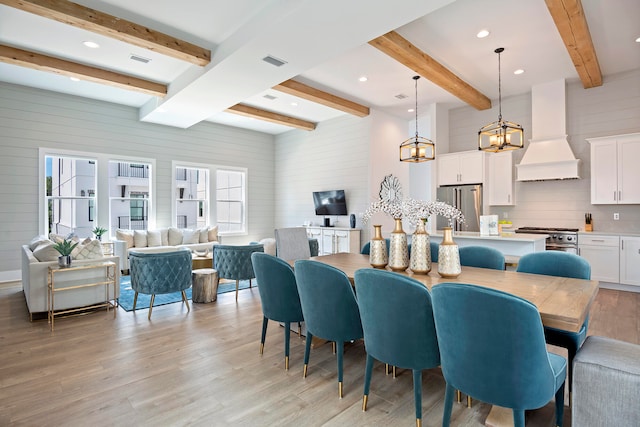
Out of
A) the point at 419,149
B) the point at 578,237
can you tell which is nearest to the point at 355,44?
the point at 419,149

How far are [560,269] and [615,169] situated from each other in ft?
12.9

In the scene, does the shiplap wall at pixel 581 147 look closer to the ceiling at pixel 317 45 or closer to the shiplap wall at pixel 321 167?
the ceiling at pixel 317 45

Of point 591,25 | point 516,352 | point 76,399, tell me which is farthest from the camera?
point 591,25

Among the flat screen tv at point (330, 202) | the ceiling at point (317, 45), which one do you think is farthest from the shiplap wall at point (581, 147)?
the flat screen tv at point (330, 202)

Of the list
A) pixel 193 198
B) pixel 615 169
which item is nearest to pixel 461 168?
pixel 615 169

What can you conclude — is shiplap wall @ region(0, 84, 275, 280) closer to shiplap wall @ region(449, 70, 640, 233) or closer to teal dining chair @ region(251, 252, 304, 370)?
teal dining chair @ region(251, 252, 304, 370)

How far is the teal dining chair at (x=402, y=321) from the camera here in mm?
1793

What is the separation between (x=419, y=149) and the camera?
17.3 ft

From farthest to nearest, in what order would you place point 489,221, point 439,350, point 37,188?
1. point 37,188
2. point 489,221
3. point 439,350

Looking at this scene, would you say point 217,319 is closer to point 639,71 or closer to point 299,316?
point 299,316

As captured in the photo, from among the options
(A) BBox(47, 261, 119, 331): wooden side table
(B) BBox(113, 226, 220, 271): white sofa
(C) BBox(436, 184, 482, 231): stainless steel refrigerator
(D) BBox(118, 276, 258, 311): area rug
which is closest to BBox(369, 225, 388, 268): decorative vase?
(D) BBox(118, 276, 258, 311): area rug

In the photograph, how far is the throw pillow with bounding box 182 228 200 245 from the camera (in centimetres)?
746

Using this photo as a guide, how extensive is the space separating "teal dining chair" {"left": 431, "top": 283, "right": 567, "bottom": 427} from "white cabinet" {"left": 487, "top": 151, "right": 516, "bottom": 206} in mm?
5329

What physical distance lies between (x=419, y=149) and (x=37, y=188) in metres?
6.74
